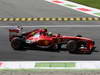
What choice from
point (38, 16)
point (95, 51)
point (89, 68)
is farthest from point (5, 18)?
point (89, 68)

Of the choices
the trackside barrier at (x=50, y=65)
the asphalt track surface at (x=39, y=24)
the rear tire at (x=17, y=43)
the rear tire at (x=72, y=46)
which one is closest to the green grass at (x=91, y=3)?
the asphalt track surface at (x=39, y=24)

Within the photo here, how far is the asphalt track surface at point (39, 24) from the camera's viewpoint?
811 inches

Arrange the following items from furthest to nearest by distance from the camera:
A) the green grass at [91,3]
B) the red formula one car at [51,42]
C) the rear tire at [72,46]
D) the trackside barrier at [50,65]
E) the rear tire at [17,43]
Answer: the green grass at [91,3] < the rear tire at [17,43] < the red formula one car at [51,42] < the rear tire at [72,46] < the trackside barrier at [50,65]

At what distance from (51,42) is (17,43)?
2.18 metres

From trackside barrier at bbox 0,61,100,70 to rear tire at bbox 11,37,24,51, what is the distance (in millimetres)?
1992

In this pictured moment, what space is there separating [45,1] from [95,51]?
16.3 metres

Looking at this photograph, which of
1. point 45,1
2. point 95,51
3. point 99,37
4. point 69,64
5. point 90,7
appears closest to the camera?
point 69,64

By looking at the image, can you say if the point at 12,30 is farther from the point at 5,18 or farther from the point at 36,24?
the point at 5,18

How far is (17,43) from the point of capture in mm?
21656

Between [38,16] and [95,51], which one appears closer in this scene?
[95,51]

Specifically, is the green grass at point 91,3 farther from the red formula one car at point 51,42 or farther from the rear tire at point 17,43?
the rear tire at point 17,43

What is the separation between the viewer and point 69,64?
19.4m

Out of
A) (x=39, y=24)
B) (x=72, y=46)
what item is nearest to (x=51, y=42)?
(x=72, y=46)

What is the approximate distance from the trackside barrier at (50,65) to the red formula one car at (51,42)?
1.52 m
